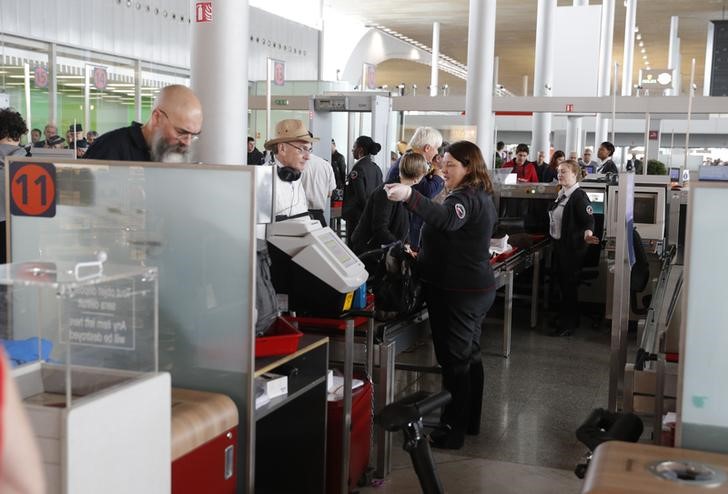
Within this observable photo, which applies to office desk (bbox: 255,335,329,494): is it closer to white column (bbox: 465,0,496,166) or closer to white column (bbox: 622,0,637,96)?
white column (bbox: 465,0,496,166)

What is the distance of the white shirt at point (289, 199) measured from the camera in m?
4.49

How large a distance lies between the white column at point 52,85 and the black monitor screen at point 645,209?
8.99m

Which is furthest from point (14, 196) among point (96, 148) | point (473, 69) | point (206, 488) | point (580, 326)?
point (473, 69)

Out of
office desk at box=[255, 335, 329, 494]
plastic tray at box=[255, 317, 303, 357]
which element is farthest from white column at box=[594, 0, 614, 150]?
plastic tray at box=[255, 317, 303, 357]

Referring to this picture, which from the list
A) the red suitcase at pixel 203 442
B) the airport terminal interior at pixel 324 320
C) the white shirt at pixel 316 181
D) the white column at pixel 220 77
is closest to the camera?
the airport terminal interior at pixel 324 320

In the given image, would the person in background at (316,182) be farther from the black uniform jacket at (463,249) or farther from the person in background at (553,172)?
the person in background at (553,172)

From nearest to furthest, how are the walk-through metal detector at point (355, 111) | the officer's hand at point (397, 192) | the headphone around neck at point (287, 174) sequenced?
1. the officer's hand at point (397, 192)
2. the headphone around neck at point (287, 174)
3. the walk-through metal detector at point (355, 111)

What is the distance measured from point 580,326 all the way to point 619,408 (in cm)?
302

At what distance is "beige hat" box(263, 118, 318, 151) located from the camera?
4.59 m

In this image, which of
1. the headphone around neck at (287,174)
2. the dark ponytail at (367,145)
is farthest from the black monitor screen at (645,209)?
the headphone around neck at (287,174)

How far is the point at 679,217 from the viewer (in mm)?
7164

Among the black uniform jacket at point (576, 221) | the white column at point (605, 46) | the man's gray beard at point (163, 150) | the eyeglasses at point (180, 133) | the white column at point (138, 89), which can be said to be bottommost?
the black uniform jacket at point (576, 221)

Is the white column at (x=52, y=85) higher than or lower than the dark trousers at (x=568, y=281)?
higher

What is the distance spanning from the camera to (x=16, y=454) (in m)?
0.93
